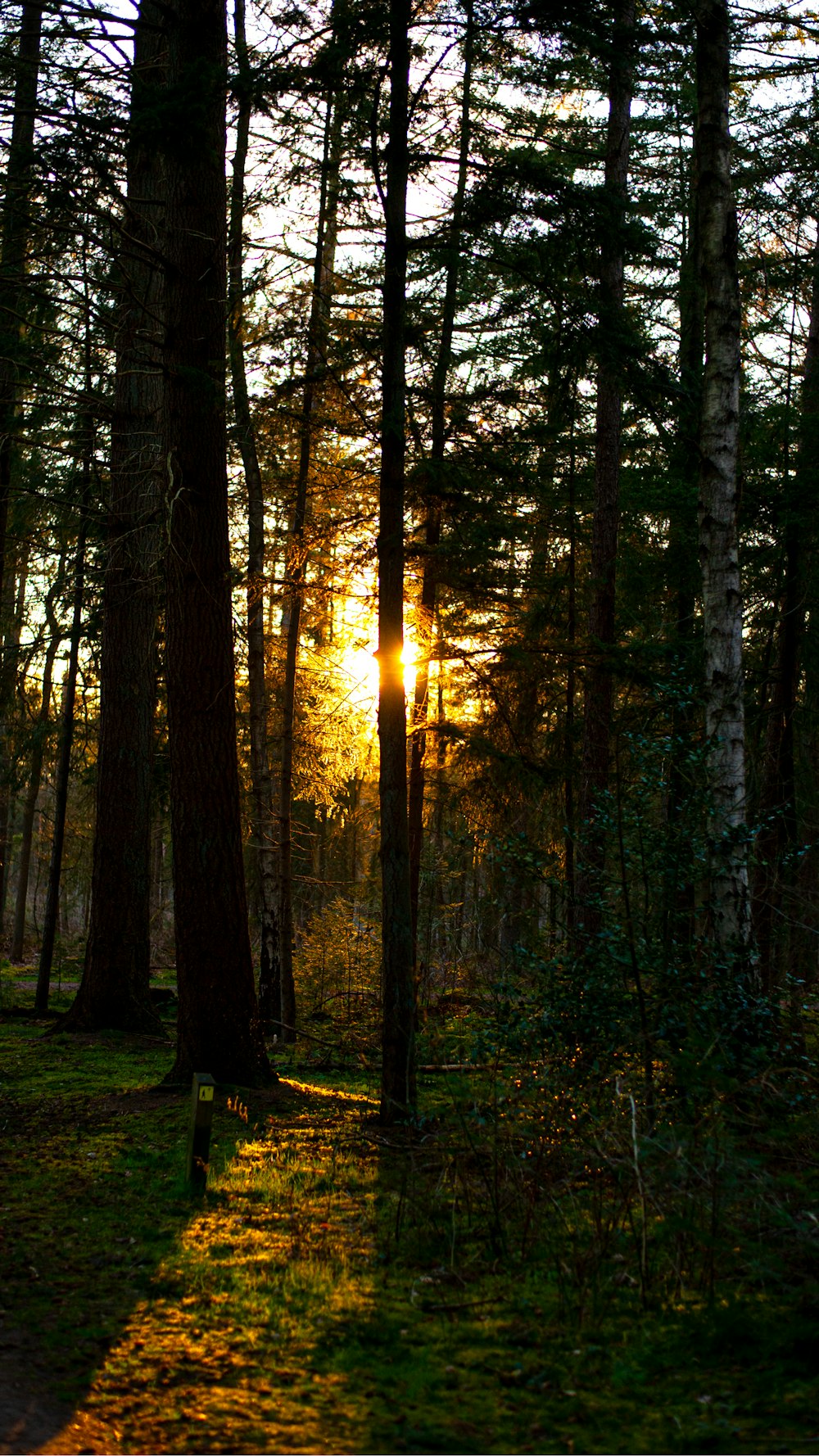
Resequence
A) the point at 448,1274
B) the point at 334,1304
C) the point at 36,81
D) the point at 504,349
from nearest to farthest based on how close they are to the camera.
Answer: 1. the point at 334,1304
2. the point at 448,1274
3. the point at 36,81
4. the point at 504,349

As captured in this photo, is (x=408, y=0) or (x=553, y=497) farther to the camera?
(x=553, y=497)

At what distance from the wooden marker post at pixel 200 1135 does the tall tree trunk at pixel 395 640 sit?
2.28m

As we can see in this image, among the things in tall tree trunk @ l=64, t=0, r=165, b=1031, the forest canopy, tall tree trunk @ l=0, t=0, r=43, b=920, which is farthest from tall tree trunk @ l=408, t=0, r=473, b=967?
tall tree trunk @ l=0, t=0, r=43, b=920

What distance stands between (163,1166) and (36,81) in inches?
326

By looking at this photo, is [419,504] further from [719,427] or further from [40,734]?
[40,734]

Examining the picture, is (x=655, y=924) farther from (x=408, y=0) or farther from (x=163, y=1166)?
(x=408, y=0)

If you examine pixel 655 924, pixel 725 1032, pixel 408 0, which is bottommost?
pixel 725 1032

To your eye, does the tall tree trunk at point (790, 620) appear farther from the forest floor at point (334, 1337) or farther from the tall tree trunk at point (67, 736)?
the tall tree trunk at point (67, 736)

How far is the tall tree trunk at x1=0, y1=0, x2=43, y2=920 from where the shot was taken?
7.94 meters

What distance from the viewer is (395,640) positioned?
343 inches

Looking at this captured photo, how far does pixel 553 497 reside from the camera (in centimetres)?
1534

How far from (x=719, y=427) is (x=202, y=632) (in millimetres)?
4770

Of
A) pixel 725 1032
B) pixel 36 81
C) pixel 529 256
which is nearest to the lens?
pixel 725 1032

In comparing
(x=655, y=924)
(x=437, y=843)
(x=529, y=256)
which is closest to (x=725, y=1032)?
(x=655, y=924)
